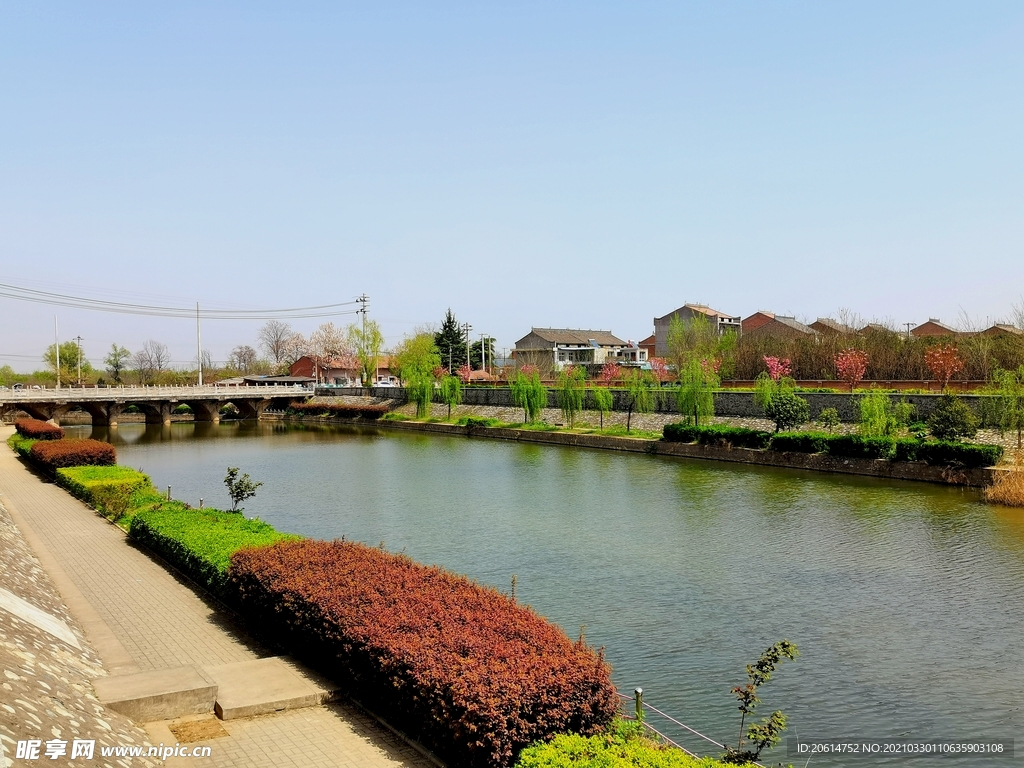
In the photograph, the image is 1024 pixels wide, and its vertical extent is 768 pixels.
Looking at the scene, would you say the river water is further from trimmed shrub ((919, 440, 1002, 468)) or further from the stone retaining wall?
the stone retaining wall

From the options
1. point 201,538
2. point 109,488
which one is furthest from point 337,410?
point 201,538

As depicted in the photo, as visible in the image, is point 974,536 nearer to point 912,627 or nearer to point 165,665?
point 912,627

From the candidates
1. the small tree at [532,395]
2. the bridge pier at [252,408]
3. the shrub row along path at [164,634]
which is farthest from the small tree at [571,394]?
the bridge pier at [252,408]

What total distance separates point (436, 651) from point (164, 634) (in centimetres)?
427

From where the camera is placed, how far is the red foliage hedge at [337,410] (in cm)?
5216

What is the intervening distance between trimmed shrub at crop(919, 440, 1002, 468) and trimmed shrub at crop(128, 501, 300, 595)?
18.2 meters

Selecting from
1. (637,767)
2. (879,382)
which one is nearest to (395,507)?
(637,767)

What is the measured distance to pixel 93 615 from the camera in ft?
29.9

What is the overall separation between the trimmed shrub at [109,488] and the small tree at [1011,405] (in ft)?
74.1

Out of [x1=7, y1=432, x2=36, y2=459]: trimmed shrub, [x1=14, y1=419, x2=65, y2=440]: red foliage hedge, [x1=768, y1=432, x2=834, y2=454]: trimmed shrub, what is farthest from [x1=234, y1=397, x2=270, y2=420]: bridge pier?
[x1=768, y1=432, x2=834, y2=454]: trimmed shrub

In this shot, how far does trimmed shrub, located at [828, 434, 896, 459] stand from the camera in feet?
76.2

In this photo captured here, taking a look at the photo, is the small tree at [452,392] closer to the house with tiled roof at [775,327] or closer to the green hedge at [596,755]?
the house with tiled roof at [775,327]

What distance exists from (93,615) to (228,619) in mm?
1494

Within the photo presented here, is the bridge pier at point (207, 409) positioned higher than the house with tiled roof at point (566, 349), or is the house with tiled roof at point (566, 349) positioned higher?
the house with tiled roof at point (566, 349)
